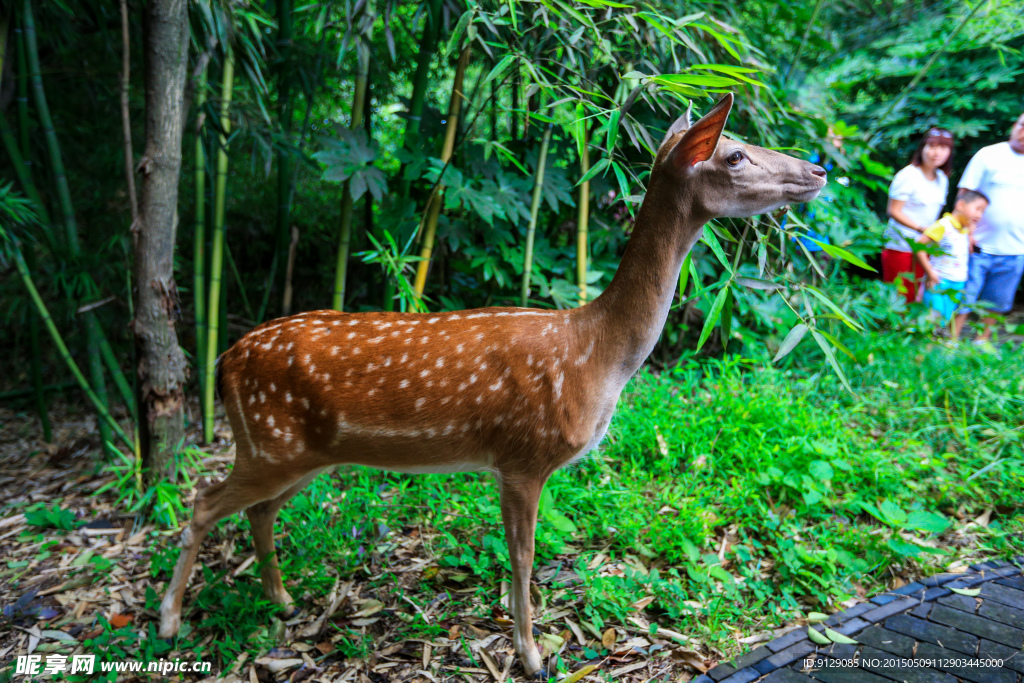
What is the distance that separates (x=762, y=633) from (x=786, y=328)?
2.48 m

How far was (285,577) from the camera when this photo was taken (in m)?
2.43

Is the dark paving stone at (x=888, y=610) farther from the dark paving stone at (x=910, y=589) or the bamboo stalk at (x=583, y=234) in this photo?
the bamboo stalk at (x=583, y=234)

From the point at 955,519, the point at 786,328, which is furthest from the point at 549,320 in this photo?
the point at 786,328

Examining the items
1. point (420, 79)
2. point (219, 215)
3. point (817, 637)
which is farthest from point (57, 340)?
point (817, 637)

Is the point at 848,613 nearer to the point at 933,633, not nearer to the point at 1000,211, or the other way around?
the point at 933,633

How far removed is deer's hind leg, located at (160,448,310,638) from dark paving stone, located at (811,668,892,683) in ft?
5.90

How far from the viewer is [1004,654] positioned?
1.97 meters

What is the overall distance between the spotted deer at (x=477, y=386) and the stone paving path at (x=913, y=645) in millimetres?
829

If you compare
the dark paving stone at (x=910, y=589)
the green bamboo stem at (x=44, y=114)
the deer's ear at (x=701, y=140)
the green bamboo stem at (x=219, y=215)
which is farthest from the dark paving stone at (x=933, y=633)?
the green bamboo stem at (x=44, y=114)

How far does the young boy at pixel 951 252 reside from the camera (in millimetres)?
3884

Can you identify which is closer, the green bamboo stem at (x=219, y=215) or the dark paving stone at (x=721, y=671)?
the dark paving stone at (x=721, y=671)

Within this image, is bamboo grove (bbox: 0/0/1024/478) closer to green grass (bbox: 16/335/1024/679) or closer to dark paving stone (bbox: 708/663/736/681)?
green grass (bbox: 16/335/1024/679)

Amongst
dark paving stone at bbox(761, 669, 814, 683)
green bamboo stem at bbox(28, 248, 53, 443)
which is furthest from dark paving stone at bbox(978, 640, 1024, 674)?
green bamboo stem at bbox(28, 248, 53, 443)

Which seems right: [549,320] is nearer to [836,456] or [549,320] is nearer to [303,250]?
[836,456]
